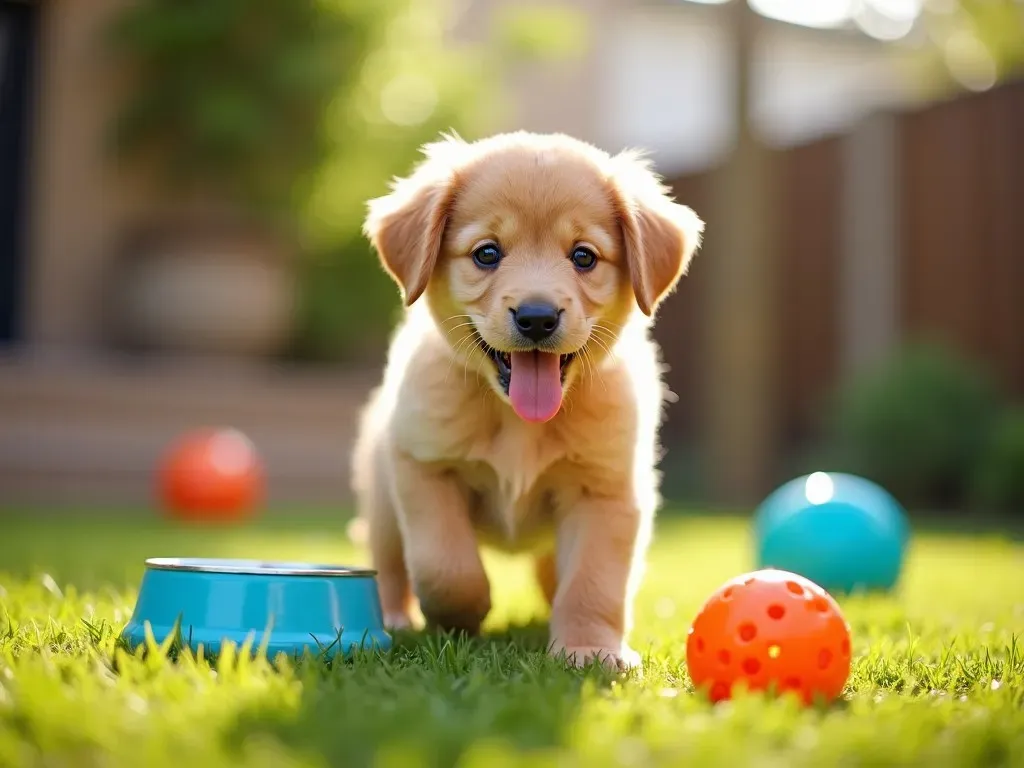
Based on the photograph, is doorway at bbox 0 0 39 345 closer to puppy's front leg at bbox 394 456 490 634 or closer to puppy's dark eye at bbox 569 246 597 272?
puppy's front leg at bbox 394 456 490 634

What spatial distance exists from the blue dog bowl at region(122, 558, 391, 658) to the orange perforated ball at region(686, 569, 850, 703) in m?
0.71

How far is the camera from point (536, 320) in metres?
2.54

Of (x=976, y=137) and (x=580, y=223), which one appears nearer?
(x=580, y=223)

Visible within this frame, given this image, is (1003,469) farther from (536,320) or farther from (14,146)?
(14,146)

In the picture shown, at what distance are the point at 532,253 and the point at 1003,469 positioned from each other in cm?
516

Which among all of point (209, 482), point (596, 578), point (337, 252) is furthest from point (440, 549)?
point (337, 252)

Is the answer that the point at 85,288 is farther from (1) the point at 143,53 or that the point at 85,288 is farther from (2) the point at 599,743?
(2) the point at 599,743

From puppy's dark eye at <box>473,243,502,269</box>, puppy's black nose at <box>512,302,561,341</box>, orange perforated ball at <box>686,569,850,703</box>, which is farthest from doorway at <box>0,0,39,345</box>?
orange perforated ball at <box>686,569,850,703</box>

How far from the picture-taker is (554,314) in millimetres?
2531

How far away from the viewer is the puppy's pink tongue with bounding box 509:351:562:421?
2.61 metres

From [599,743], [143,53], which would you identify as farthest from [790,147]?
[599,743]

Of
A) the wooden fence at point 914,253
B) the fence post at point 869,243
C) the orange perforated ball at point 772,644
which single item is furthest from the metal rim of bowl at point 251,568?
the fence post at point 869,243

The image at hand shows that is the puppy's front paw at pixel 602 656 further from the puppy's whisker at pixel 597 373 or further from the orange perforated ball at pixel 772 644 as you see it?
the puppy's whisker at pixel 597 373

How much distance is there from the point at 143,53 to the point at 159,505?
3.86m
